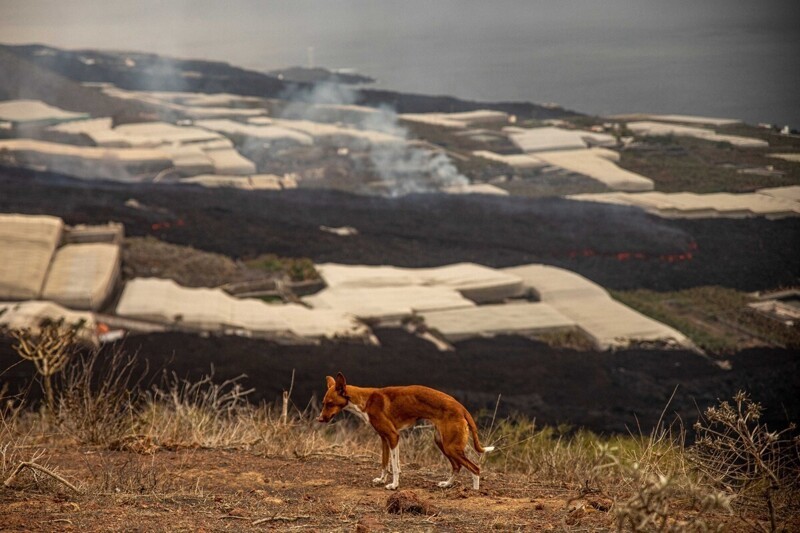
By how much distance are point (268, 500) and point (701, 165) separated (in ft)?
65.4

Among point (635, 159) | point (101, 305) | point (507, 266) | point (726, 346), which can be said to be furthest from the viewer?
point (635, 159)

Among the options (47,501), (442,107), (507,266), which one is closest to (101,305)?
(507,266)

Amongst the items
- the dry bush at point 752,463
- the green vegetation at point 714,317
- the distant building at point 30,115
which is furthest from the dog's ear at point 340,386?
the distant building at point 30,115

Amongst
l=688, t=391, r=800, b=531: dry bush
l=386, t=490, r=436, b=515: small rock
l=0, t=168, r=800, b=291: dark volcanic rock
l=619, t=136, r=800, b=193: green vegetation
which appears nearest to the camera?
l=688, t=391, r=800, b=531: dry bush

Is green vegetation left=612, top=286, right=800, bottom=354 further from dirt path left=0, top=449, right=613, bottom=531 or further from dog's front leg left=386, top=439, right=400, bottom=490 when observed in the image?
dog's front leg left=386, top=439, right=400, bottom=490

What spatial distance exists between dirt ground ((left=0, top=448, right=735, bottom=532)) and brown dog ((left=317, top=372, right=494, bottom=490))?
0.26m

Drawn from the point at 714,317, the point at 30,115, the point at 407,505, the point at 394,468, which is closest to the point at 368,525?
the point at 407,505

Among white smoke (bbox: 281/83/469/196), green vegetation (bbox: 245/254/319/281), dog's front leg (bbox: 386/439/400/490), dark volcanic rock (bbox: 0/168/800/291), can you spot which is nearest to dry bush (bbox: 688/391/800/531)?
dog's front leg (bbox: 386/439/400/490)

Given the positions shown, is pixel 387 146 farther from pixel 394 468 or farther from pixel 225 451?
pixel 394 468

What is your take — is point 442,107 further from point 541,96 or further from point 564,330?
point 564,330

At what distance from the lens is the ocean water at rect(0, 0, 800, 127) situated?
69.9 feet

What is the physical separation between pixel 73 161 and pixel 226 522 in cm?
3045

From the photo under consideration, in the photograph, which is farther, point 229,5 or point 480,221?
point 229,5

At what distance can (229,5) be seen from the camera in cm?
3127
